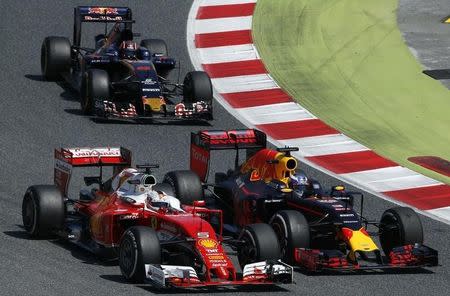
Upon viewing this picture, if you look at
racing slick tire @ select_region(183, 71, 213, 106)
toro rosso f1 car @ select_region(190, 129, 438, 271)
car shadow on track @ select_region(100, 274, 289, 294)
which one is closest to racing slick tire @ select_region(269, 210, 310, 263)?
toro rosso f1 car @ select_region(190, 129, 438, 271)

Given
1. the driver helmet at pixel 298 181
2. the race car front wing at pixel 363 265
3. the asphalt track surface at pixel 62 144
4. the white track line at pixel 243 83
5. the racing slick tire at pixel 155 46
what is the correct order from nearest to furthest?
the asphalt track surface at pixel 62 144 < the race car front wing at pixel 363 265 < the driver helmet at pixel 298 181 < the white track line at pixel 243 83 < the racing slick tire at pixel 155 46

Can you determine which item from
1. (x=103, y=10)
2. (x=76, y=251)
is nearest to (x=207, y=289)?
(x=76, y=251)

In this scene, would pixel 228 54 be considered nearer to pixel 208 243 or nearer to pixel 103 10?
pixel 103 10

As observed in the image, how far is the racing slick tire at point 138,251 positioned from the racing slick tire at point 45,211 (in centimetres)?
167

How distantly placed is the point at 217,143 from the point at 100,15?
7379mm

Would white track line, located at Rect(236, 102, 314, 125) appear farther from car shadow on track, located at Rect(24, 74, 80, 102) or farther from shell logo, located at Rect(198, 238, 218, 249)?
shell logo, located at Rect(198, 238, 218, 249)

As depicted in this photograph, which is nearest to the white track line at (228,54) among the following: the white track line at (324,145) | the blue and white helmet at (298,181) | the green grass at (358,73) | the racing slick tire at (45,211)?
the green grass at (358,73)

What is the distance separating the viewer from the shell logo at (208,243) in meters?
17.4

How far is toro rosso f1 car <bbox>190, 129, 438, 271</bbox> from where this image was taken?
1855cm

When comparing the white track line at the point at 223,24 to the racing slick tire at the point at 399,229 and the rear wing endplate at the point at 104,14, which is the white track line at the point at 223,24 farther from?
the racing slick tire at the point at 399,229

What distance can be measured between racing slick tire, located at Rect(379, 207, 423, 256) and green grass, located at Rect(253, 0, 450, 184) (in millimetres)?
4069

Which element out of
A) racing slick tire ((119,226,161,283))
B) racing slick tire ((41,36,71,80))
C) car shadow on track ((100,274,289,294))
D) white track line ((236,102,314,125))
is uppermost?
racing slick tire ((41,36,71,80))

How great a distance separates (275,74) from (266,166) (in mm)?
7794

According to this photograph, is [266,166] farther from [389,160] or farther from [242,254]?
[389,160]
